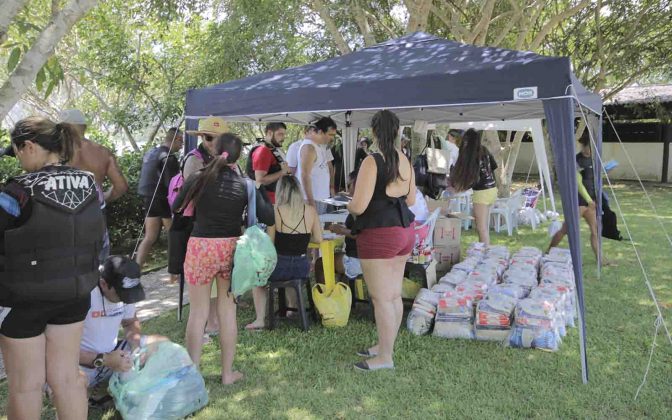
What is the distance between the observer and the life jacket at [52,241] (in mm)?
1872

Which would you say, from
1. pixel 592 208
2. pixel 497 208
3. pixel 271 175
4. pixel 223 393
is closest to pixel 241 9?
pixel 271 175

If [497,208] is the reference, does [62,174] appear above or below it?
above

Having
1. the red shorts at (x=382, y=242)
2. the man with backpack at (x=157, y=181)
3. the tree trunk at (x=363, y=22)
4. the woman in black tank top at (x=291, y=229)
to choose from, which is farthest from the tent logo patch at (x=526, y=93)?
the tree trunk at (x=363, y=22)

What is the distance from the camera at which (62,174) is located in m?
1.96

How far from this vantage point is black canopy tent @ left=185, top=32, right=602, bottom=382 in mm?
3217

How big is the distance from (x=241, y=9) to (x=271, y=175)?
4.53 meters

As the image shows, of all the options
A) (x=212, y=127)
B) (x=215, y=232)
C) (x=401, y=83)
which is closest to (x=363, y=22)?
(x=401, y=83)

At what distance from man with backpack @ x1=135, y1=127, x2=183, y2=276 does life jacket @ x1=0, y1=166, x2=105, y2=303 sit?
9.34 feet

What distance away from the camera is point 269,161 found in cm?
529

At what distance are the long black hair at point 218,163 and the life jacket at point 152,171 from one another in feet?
7.08

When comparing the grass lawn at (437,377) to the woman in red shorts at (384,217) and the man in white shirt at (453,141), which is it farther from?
the man in white shirt at (453,141)

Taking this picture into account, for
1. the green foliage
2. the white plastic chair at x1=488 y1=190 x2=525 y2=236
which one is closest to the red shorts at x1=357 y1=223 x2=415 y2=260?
the green foliage

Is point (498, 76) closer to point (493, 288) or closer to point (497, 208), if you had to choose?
point (493, 288)

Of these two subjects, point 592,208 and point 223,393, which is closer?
point 223,393
